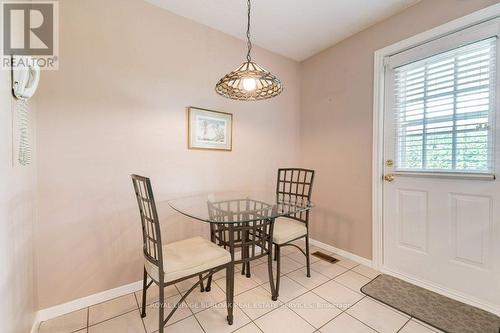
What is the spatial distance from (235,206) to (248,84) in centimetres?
105

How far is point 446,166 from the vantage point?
1.88 m

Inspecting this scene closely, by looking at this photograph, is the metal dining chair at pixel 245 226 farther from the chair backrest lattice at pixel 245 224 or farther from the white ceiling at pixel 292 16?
the white ceiling at pixel 292 16

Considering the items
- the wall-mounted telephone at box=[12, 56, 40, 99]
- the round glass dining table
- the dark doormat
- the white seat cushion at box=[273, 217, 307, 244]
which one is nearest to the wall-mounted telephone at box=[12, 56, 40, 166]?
the wall-mounted telephone at box=[12, 56, 40, 99]

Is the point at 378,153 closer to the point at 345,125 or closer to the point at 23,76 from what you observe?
the point at 345,125

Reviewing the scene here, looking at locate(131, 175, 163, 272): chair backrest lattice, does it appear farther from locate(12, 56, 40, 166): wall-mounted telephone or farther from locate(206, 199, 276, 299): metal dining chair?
locate(12, 56, 40, 166): wall-mounted telephone

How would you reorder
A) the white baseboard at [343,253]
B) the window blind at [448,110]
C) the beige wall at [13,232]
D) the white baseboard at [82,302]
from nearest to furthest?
the beige wall at [13,232] → the white baseboard at [82,302] → the window blind at [448,110] → the white baseboard at [343,253]

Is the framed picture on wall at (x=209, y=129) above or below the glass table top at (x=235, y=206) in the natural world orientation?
above

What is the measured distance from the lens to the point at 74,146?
5.54 feet

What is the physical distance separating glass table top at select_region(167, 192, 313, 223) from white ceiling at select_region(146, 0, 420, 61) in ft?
5.98

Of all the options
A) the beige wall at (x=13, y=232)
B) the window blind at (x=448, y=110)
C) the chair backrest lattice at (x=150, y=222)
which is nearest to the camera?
the beige wall at (x=13, y=232)

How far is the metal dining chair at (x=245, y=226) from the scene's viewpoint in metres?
1.61

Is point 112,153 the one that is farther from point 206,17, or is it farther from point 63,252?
point 206,17

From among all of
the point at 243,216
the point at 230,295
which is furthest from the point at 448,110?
the point at 230,295

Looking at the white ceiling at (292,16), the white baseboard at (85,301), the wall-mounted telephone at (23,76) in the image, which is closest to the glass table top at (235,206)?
the white baseboard at (85,301)
